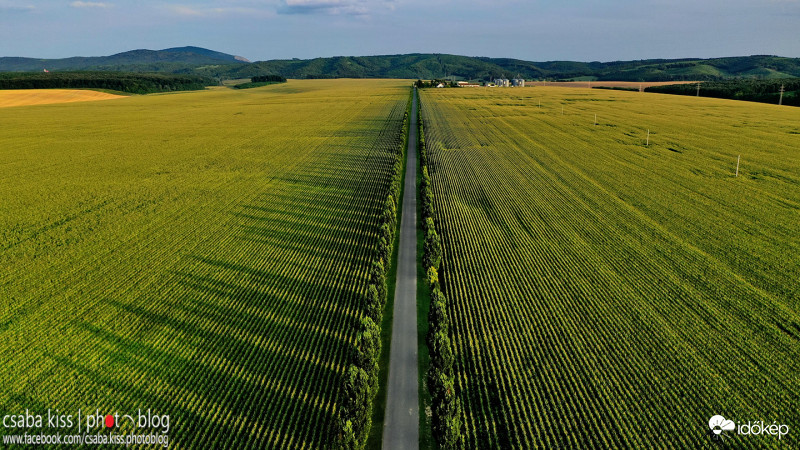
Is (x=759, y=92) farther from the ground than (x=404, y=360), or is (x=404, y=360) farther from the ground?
(x=759, y=92)

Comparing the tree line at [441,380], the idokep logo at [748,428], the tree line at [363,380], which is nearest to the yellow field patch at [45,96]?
the tree line at [363,380]

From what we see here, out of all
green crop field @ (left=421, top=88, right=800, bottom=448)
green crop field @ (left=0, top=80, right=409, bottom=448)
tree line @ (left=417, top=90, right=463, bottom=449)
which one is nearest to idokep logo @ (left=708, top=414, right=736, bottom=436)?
green crop field @ (left=421, top=88, right=800, bottom=448)

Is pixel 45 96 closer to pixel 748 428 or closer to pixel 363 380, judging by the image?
pixel 363 380

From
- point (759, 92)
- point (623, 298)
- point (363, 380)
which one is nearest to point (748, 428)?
point (623, 298)

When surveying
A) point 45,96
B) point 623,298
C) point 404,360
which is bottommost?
point 404,360

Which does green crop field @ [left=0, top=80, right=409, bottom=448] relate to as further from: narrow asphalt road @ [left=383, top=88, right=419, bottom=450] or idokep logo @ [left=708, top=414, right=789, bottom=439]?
idokep logo @ [left=708, top=414, right=789, bottom=439]

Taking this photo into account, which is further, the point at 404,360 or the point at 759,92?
the point at 759,92

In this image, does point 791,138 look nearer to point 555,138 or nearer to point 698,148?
point 698,148
